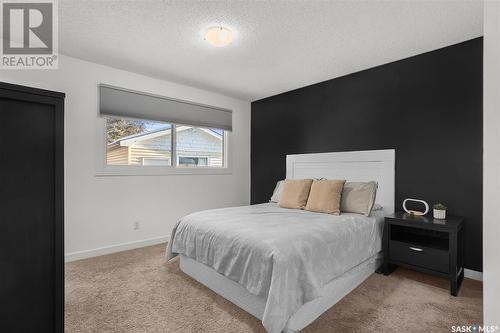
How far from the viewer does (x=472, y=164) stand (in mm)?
2594

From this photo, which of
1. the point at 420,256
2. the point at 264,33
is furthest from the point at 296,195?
the point at 264,33

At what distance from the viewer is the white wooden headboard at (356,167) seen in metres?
3.16

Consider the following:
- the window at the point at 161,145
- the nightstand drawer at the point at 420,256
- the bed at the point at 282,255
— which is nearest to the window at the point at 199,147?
the window at the point at 161,145

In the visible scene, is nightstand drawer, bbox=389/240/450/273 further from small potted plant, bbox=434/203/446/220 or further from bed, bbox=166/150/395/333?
small potted plant, bbox=434/203/446/220

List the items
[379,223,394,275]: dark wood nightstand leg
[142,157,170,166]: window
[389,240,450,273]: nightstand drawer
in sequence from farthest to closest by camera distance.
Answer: [142,157,170,166]: window, [379,223,394,275]: dark wood nightstand leg, [389,240,450,273]: nightstand drawer

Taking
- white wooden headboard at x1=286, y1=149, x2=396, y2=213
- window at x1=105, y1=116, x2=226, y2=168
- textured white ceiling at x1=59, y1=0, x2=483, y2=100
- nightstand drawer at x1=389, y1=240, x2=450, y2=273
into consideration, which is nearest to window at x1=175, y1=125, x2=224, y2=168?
window at x1=105, y1=116, x2=226, y2=168

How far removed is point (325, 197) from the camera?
2.94 metres

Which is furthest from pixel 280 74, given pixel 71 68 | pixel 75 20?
pixel 71 68

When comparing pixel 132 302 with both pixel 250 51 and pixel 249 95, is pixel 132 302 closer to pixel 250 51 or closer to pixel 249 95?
pixel 250 51

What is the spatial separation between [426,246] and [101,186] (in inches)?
144

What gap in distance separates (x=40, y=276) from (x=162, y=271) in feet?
5.78

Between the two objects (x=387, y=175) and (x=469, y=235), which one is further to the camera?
(x=387, y=175)

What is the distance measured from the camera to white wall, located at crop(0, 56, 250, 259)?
3049 millimetres

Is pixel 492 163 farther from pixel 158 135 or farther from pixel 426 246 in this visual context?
pixel 158 135
